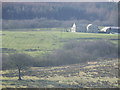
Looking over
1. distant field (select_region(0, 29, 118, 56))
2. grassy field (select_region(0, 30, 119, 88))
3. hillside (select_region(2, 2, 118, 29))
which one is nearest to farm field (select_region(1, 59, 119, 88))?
grassy field (select_region(0, 30, 119, 88))

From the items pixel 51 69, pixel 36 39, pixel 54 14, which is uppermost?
pixel 54 14

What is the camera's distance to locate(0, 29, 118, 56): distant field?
4.50m

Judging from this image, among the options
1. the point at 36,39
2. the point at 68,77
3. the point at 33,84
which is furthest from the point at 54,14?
the point at 33,84

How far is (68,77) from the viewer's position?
4.52 meters

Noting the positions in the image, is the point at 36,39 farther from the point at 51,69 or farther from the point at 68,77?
the point at 68,77

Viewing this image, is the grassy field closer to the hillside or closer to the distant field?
the distant field

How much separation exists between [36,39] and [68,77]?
30.1 inches

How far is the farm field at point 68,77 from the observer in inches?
174

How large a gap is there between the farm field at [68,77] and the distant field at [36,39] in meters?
0.31

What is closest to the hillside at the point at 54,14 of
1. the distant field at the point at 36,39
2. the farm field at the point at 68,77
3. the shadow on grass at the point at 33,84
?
the distant field at the point at 36,39

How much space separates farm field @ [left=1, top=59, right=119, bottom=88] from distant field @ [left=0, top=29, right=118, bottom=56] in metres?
0.31

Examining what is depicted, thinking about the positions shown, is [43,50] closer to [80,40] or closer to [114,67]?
[80,40]

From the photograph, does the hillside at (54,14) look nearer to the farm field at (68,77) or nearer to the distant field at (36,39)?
the distant field at (36,39)

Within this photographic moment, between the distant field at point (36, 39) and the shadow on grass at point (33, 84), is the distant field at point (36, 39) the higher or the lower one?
the higher one
